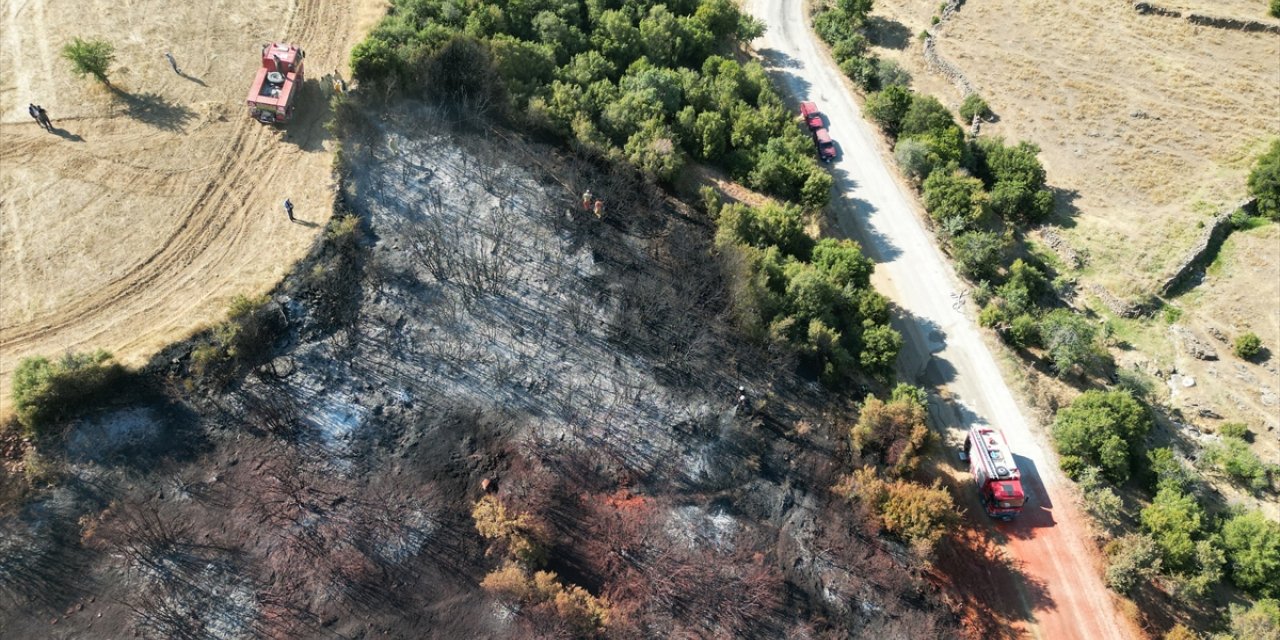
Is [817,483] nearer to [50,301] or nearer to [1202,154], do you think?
[50,301]

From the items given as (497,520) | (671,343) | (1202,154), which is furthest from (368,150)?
(1202,154)

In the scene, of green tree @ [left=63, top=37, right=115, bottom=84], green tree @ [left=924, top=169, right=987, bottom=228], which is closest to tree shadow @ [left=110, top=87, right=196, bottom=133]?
green tree @ [left=63, top=37, right=115, bottom=84]

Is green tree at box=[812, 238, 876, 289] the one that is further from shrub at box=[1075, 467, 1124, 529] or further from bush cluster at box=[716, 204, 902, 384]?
shrub at box=[1075, 467, 1124, 529]

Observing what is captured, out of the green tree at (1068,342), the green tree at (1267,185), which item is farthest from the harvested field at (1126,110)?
the green tree at (1068,342)

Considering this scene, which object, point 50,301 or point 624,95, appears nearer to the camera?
point 50,301

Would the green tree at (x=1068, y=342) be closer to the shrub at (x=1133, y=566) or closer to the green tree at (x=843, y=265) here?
the green tree at (x=843, y=265)

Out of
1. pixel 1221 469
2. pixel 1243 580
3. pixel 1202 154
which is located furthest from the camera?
pixel 1202 154

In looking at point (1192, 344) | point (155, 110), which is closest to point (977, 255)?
point (1192, 344)
